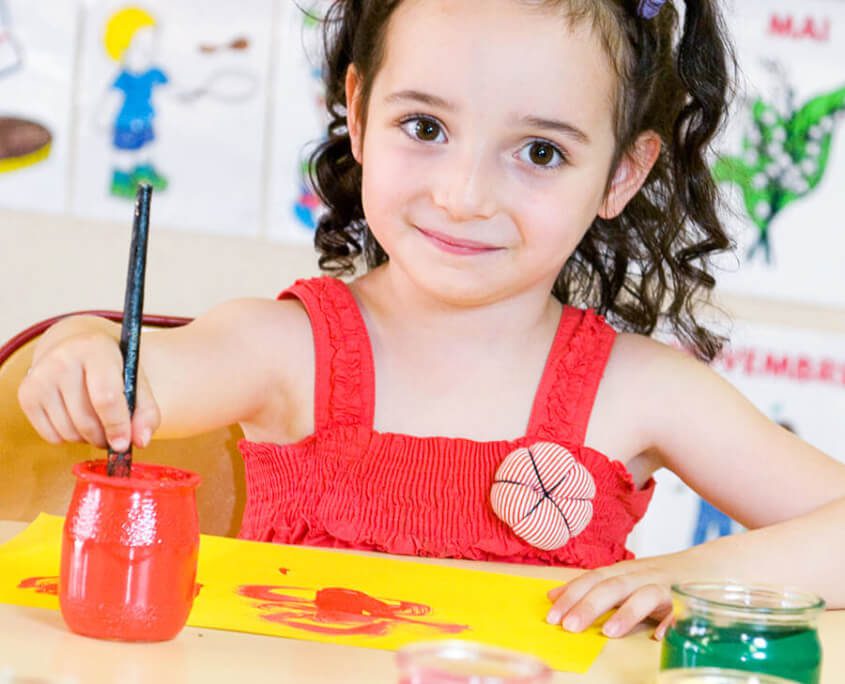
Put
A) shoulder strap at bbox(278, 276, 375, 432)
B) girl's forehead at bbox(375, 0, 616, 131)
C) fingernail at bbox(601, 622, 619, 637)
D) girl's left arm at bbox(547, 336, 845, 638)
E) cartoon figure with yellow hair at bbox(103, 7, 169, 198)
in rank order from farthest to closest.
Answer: cartoon figure with yellow hair at bbox(103, 7, 169, 198) < shoulder strap at bbox(278, 276, 375, 432) < girl's forehead at bbox(375, 0, 616, 131) < girl's left arm at bbox(547, 336, 845, 638) < fingernail at bbox(601, 622, 619, 637)

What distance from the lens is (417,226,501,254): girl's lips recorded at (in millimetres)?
1179

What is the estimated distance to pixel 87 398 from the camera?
0.76 meters

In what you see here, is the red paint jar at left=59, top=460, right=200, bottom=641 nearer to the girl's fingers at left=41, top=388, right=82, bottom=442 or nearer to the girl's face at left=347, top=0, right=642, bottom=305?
the girl's fingers at left=41, top=388, right=82, bottom=442

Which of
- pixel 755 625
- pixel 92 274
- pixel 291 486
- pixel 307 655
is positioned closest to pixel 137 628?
pixel 307 655

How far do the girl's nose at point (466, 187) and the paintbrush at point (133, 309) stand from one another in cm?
47

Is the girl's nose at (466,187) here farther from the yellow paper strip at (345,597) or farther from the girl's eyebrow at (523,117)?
the yellow paper strip at (345,597)

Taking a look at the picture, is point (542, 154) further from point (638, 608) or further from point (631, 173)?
point (638, 608)

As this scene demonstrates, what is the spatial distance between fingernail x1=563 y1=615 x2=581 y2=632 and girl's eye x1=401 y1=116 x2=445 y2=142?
1.62 feet

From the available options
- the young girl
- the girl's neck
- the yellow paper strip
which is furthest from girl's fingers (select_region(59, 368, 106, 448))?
the girl's neck

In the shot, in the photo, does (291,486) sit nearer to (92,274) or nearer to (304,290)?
(304,290)

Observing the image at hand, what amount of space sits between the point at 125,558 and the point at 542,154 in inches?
25.1

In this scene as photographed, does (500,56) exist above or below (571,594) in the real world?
above

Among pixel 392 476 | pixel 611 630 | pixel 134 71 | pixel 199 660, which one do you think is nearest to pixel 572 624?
pixel 611 630

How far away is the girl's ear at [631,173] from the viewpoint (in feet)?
4.38
